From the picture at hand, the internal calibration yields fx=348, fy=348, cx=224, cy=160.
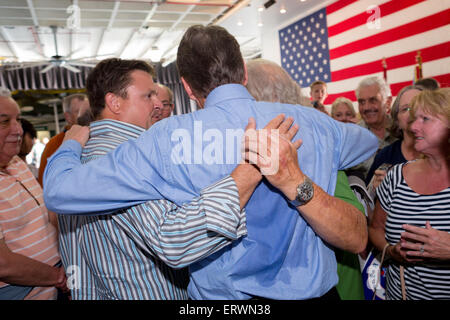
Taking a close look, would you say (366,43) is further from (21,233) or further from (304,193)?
(21,233)

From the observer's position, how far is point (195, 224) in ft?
2.77

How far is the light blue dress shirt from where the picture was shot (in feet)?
2.96

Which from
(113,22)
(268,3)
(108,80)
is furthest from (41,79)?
(108,80)

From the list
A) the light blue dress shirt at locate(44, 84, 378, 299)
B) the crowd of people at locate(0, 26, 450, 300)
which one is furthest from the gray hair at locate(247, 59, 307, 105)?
the light blue dress shirt at locate(44, 84, 378, 299)

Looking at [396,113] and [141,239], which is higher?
[396,113]

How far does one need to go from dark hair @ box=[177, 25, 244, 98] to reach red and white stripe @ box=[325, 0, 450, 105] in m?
4.29

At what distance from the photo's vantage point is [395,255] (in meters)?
1.57

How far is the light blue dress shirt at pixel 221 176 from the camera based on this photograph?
901mm

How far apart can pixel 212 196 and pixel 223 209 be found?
1.6 inches

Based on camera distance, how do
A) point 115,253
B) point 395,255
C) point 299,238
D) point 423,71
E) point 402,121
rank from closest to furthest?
point 299,238, point 115,253, point 395,255, point 402,121, point 423,71

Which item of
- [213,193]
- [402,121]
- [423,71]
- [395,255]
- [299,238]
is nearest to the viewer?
[213,193]

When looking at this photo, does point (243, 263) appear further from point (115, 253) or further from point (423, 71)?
point (423, 71)
